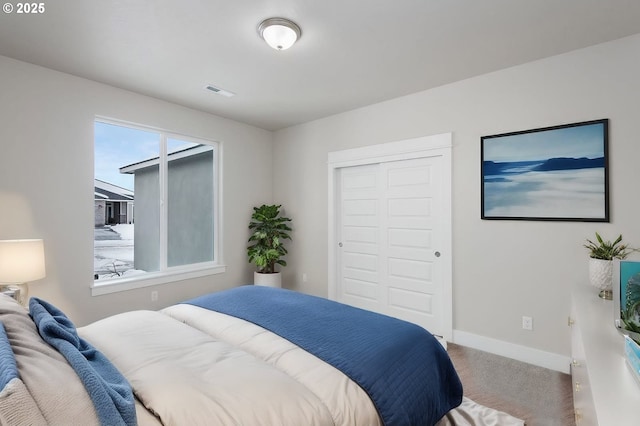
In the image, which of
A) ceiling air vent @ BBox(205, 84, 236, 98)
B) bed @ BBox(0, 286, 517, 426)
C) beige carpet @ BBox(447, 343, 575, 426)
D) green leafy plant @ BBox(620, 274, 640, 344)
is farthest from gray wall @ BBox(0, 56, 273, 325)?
green leafy plant @ BBox(620, 274, 640, 344)

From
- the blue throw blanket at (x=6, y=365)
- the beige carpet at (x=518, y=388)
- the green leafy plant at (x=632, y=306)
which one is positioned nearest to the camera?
the blue throw blanket at (x=6, y=365)

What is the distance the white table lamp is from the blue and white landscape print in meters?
3.76

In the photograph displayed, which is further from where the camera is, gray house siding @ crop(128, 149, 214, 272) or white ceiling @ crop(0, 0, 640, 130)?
gray house siding @ crop(128, 149, 214, 272)

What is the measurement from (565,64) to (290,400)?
3.17 metres

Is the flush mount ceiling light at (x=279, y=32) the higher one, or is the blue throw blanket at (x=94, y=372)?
the flush mount ceiling light at (x=279, y=32)

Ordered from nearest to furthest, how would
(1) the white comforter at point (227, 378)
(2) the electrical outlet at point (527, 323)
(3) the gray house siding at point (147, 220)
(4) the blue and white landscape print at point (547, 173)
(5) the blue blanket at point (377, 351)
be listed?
(1) the white comforter at point (227, 378) < (5) the blue blanket at point (377, 351) < (4) the blue and white landscape print at point (547, 173) < (2) the electrical outlet at point (527, 323) < (3) the gray house siding at point (147, 220)

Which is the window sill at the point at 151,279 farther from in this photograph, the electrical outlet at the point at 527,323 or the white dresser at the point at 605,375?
the white dresser at the point at 605,375

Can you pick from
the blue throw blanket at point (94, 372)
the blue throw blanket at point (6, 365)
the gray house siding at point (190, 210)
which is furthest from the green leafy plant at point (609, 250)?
the gray house siding at point (190, 210)

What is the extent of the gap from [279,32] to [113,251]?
286 cm

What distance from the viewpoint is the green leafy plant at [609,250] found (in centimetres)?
205

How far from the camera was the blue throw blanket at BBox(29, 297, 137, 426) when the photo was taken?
86cm

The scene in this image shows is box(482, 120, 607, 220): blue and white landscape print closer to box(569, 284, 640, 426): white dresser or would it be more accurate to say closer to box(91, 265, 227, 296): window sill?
box(569, 284, 640, 426): white dresser

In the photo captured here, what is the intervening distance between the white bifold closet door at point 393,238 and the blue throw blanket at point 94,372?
2944mm

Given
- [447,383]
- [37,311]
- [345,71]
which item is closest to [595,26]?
[345,71]
